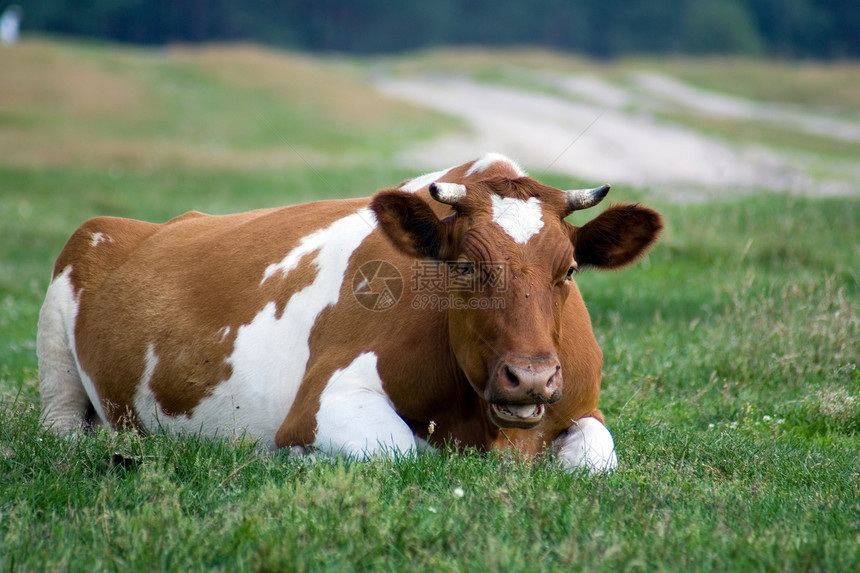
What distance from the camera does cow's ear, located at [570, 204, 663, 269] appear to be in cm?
514

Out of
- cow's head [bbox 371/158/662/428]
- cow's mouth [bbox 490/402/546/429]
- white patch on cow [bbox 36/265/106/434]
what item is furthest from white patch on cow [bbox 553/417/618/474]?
white patch on cow [bbox 36/265/106/434]

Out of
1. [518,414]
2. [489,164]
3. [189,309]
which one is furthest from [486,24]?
[518,414]

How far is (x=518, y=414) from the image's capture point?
4.49 meters

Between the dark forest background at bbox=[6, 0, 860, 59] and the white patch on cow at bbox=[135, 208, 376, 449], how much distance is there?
77646 mm

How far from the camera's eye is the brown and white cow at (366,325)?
15.5 ft

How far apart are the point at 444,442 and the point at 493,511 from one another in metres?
1.06

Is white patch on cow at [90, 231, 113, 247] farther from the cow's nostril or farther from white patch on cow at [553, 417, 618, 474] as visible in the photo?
the cow's nostril

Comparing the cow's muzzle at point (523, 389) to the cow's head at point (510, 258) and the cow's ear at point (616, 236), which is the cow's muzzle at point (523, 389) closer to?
the cow's head at point (510, 258)

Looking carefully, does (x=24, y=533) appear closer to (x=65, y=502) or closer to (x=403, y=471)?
(x=65, y=502)

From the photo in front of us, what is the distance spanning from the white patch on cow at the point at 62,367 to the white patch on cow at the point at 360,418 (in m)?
2.45

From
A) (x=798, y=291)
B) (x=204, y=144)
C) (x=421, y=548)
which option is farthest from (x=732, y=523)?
(x=204, y=144)

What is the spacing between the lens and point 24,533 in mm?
3744

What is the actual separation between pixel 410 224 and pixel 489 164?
0.66 metres

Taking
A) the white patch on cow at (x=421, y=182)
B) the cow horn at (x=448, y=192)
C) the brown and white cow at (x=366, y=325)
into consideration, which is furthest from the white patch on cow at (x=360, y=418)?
the white patch on cow at (x=421, y=182)
